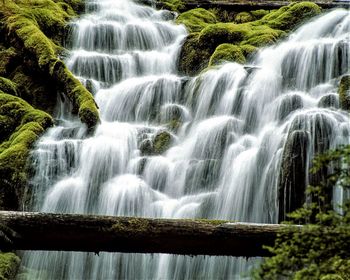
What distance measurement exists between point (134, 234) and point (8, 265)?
136 inches

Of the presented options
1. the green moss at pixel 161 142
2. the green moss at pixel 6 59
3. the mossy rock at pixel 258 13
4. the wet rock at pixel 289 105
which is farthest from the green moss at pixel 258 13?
the green moss at pixel 161 142

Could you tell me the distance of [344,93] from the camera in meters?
12.0

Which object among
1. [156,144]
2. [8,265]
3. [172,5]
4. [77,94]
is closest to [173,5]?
[172,5]

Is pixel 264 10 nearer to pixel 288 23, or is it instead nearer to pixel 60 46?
pixel 288 23

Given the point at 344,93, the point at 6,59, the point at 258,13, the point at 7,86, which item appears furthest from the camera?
the point at 258,13

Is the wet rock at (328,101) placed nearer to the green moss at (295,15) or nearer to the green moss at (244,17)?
the green moss at (295,15)

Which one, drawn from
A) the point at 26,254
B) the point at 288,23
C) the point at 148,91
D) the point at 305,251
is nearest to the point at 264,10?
the point at 288,23

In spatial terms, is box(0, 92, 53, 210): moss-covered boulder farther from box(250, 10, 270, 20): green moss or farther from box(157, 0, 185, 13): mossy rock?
box(250, 10, 270, 20): green moss

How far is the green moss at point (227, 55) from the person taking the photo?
1527cm

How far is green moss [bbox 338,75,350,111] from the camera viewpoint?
1168 centimetres

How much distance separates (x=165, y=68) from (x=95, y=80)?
222 cm

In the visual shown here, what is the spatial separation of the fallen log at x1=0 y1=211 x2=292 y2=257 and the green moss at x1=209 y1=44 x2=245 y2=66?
372 inches

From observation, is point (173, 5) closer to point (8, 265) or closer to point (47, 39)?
point (47, 39)

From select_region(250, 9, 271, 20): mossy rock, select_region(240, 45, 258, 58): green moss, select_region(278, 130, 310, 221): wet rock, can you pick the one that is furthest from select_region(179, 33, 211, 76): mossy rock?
select_region(278, 130, 310, 221): wet rock
